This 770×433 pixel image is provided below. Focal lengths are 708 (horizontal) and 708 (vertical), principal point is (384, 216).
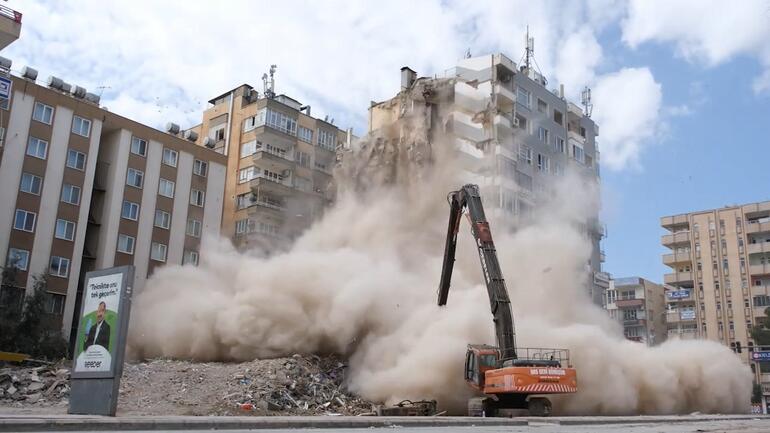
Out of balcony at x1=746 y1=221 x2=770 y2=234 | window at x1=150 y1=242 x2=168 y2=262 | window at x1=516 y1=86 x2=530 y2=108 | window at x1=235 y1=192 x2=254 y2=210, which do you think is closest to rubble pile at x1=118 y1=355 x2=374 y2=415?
window at x1=150 y1=242 x2=168 y2=262

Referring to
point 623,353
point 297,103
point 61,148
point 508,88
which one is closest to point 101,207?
point 61,148

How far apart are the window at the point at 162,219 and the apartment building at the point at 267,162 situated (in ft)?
21.6

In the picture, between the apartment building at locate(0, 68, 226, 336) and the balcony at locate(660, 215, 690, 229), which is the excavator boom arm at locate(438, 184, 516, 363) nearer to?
the apartment building at locate(0, 68, 226, 336)

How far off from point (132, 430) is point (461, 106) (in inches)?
1524

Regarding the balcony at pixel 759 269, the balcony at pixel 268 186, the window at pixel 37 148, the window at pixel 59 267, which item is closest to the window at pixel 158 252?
the window at pixel 59 267

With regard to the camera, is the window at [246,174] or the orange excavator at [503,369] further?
the window at [246,174]

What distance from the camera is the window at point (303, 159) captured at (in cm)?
6738

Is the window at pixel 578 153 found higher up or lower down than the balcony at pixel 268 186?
higher up

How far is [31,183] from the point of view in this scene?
4897cm

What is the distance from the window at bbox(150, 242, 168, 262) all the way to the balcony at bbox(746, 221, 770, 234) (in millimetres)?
76847

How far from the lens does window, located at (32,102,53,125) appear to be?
4991 cm

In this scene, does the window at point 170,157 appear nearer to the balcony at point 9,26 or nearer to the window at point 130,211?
the window at point 130,211

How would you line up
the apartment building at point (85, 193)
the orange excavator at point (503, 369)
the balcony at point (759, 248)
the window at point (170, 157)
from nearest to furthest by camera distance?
1. the orange excavator at point (503, 369)
2. the apartment building at point (85, 193)
3. the window at point (170, 157)
4. the balcony at point (759, 248)

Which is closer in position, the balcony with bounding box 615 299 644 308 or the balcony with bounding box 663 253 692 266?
the balcony with bounding box 663 253 692 266
